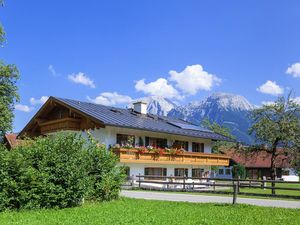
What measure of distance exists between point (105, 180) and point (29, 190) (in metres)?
4.09

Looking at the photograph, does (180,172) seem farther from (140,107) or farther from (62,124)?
(62,124)

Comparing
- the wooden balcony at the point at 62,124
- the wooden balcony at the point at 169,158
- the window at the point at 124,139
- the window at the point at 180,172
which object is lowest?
the window at the point at 180,172

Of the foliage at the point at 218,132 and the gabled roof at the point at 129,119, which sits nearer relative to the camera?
the gabled roof at the point at 129,119

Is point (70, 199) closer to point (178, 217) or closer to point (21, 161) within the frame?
point (21, 161)

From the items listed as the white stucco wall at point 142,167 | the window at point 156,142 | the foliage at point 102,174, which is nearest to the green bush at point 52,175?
the foliage at point 102,174

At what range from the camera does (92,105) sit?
39125 millimetres

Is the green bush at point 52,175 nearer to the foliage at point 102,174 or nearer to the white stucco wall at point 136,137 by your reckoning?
the foliage at point 102,174

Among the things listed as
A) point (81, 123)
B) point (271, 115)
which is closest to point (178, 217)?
point (81, 123)

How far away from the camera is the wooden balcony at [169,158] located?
33.4 meters

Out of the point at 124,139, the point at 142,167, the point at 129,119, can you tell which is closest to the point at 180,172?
the point at 142,167

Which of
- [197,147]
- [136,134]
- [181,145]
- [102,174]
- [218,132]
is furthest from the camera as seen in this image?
[218,132]

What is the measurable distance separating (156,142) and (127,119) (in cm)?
371

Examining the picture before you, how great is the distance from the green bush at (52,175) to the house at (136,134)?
1297 cm

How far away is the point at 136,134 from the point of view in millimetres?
36906
